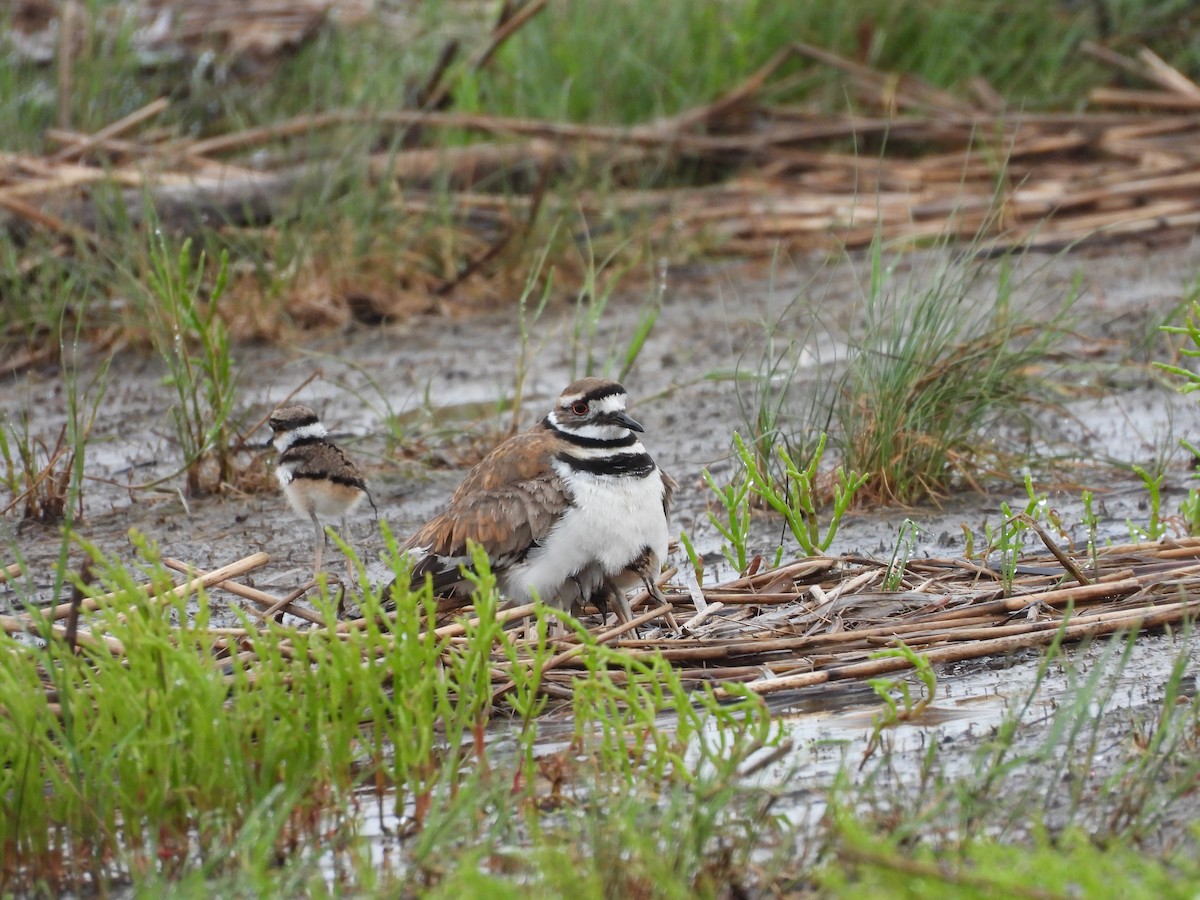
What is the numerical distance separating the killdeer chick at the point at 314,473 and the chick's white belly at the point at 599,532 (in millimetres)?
946

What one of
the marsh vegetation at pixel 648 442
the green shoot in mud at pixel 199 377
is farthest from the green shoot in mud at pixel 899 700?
the green shoot in mud at pixel 199 377

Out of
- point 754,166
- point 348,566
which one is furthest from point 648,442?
point 754,166

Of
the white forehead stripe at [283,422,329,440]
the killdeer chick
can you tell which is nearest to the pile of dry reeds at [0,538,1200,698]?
the killdeer chick

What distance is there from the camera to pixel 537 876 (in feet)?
Answer: 10.9

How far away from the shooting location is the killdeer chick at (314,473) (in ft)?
18.2

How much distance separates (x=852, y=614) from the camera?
496 cm

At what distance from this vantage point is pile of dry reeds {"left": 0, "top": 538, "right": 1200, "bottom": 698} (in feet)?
15.0

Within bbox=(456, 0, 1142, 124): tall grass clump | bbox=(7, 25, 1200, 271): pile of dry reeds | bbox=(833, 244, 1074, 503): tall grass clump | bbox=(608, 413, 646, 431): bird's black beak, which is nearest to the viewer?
bbox=(608, 413, 646, 431): bird's black beak

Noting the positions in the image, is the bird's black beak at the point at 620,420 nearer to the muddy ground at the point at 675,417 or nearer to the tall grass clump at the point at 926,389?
the muddy ground at the point at 675,417

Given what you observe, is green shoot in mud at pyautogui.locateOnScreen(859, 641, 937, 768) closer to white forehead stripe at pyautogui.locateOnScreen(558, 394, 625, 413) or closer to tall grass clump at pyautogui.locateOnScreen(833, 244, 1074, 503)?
white forehead stripe at pyautogui.locateOnScreen(558, 394, 625, 413)

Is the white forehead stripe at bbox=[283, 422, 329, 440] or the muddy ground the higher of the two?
the white forehead stripe at bbox=[283, 422, 329, 440]

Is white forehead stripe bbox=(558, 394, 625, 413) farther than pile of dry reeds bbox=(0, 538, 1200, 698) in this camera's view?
Yes

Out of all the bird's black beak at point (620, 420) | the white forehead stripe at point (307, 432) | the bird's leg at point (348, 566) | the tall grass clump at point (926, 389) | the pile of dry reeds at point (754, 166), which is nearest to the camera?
the bird's black beak at point (620, 420)

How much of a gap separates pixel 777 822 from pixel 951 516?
285 cm
